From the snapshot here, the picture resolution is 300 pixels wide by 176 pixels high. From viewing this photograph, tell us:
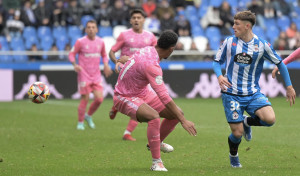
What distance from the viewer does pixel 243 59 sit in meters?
8.85

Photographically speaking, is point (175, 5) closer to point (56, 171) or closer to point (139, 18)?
point (139, 18)

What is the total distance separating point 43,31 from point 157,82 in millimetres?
17864

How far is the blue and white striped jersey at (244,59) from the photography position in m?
8.84

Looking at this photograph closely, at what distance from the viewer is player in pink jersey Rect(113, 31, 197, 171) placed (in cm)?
803

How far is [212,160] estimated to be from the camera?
9.61 meters

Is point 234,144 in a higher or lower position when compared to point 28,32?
higher

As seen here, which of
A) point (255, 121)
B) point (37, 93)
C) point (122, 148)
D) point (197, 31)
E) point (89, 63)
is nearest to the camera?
point (255, 121)

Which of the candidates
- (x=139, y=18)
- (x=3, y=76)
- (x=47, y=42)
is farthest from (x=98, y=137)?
(x=47, y=42)

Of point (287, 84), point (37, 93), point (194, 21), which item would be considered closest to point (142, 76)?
point (287, 84)

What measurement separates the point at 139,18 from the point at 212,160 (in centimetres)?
428

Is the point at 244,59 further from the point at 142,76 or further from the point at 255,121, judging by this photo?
the point at 142,76

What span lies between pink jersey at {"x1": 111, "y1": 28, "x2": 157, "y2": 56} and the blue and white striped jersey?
171 inches

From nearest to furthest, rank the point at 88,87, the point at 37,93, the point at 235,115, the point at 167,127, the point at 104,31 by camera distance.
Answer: the point at 235,115
the point at 167,127
the point at 37,93
the point at 88,87
the point at 104,31

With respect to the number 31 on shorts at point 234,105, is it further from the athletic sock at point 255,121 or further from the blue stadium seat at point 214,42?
the blue stadium seat at point 214,42
